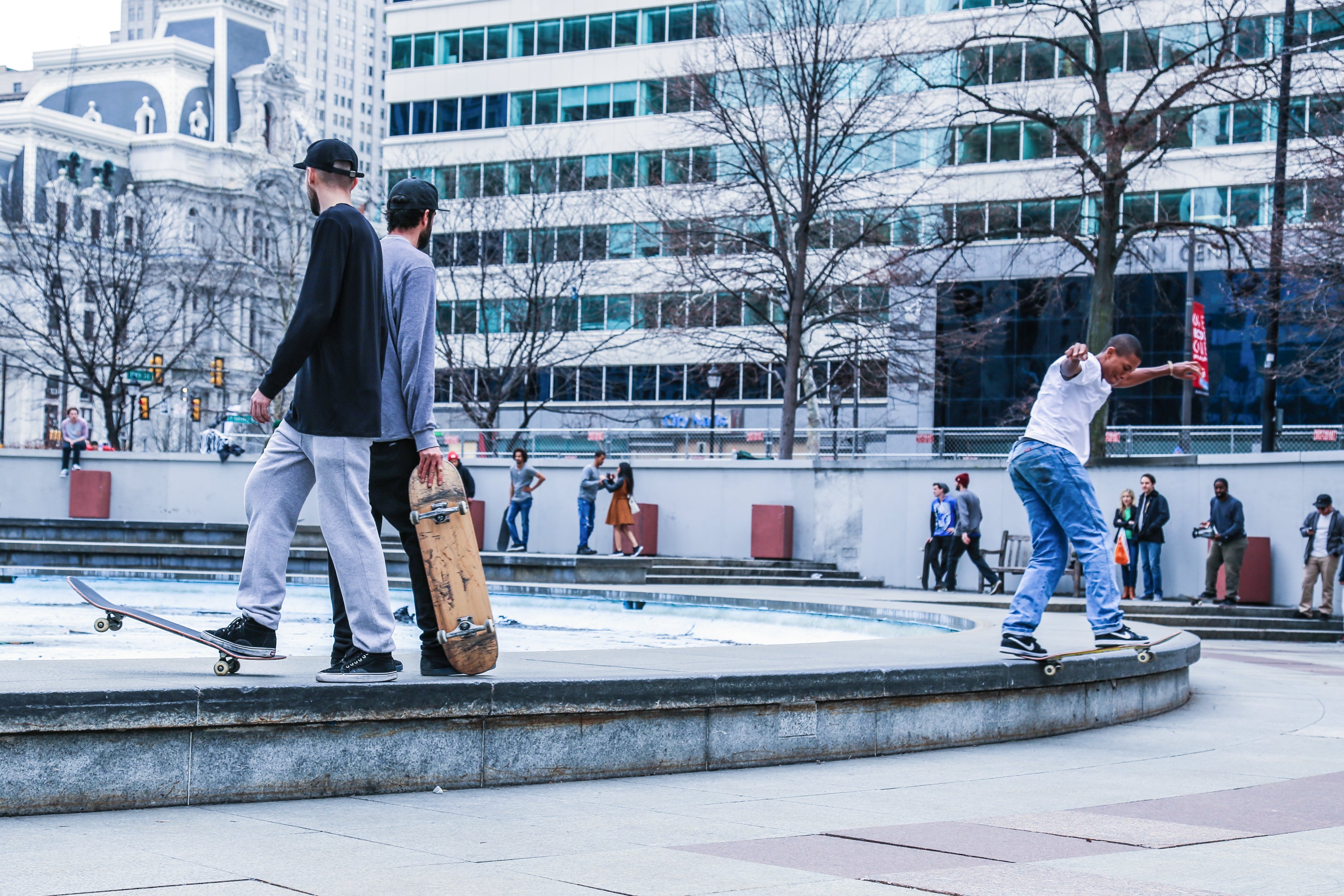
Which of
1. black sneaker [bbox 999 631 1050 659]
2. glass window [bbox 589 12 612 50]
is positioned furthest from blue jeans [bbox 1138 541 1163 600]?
glass window [bbox 589 12 612 50]

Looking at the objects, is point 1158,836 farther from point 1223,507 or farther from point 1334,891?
point 1223,507

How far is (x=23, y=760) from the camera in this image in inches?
179

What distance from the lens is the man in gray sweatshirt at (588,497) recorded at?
25562 millimetres

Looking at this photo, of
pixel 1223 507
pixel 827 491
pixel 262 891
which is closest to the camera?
pixel 262 891

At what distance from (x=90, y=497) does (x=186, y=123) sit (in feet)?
286

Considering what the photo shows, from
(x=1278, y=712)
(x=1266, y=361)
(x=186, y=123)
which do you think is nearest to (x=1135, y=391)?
(x=1266, y=361)

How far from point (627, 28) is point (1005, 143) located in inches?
632

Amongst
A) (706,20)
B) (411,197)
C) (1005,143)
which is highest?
(706,20)

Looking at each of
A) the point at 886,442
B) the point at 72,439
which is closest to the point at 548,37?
the point at 72,439

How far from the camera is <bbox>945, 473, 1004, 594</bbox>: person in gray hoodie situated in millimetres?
22016

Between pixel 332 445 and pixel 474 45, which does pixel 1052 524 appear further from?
pixel 474 45

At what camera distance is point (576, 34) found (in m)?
55.8

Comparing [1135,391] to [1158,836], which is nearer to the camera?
[1158,836]

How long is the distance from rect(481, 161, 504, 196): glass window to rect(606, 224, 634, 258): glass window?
4.61 metres
